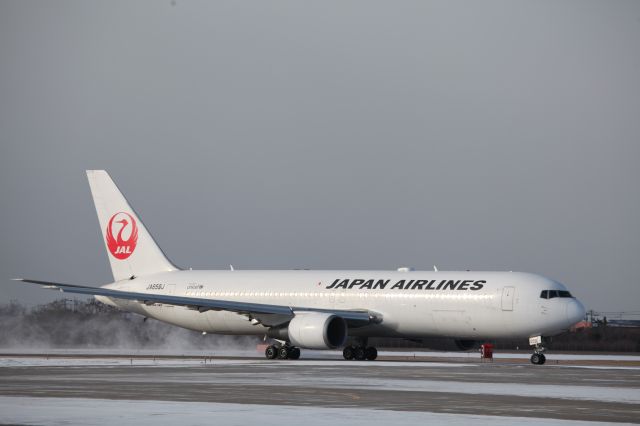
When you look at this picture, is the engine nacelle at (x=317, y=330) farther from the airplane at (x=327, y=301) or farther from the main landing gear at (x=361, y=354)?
the main landing gear at (x=361, y=354)

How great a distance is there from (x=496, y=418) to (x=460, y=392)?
7107 millimetres

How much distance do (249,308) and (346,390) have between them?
23.4 meters

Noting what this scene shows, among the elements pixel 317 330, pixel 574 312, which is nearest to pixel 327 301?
pixel 317 330

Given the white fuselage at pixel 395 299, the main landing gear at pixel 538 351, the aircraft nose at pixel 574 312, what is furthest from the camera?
the white fuselage at pixel 395 299

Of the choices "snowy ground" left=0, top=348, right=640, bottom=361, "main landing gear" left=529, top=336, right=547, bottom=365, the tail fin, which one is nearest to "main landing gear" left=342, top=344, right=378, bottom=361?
"snowy ground" left=0, top=348, right=640, bottom=361

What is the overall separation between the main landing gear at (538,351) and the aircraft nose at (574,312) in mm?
1598

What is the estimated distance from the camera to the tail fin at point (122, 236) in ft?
202

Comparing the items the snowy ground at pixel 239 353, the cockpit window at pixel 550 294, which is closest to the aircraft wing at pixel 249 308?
the snowy ground at pixel 239 353

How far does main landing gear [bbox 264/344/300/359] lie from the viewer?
5269 cm

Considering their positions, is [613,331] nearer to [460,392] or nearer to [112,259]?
[112,259]

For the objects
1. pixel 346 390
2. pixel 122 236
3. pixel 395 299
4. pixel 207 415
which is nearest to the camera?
pixel 207 415

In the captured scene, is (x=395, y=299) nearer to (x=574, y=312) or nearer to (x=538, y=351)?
(x=538, y=351)

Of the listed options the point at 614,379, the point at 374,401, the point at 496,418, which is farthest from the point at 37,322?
the point at 496,418

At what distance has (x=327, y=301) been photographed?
5422cm
